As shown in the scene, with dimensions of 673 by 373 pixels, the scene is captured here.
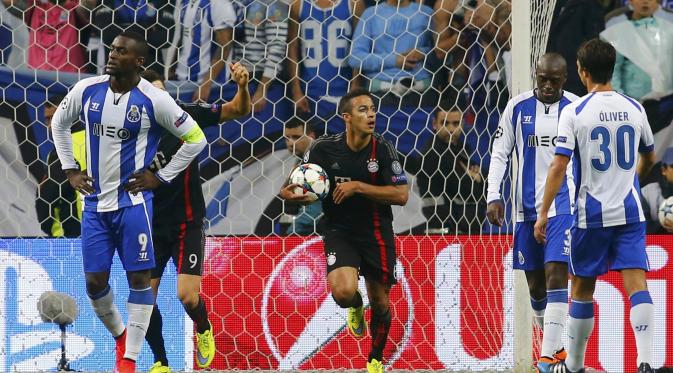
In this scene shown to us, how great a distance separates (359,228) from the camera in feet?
25.0

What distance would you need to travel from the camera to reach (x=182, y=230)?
25.2 ft

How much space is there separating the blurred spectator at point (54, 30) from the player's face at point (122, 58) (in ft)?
6.74

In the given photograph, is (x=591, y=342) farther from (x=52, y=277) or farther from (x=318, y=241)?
(x=52, y=277)

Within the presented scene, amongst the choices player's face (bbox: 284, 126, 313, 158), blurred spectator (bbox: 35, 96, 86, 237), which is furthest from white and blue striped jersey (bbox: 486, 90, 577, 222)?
blurred spectator (bbox: 35, 96, 86, 237)

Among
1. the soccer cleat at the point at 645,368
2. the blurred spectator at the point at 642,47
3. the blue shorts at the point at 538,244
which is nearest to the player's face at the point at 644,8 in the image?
the blurred spectator at the point at 642,47

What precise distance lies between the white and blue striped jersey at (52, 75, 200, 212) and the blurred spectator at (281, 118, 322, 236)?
6.51 feet

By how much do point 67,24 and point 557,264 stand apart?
154 inches

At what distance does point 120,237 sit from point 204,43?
2.35 meters

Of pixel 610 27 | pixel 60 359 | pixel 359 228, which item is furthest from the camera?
pixel 610 27

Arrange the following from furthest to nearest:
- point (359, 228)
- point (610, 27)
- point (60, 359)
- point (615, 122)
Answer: point (610, 27), point (60, 359), point (359, 228), point (615, 122)

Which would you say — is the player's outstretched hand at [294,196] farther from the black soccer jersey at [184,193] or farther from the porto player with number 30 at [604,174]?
the porto player with number 30 at [604,174]

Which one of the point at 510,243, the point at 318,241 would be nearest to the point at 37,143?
the point at 318,241

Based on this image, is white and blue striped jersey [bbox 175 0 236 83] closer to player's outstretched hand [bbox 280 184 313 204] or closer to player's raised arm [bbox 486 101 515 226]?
player's outstretched hand [bbox 280 184 313 204]

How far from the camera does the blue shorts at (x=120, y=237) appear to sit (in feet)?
22.5
